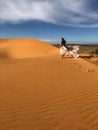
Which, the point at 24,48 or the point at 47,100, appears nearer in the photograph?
the point at 47,100

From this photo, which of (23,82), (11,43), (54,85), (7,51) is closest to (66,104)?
(54,85)

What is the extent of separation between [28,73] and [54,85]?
213 cm

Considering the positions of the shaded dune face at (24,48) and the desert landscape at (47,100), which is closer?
the desert landscape at (47,100)

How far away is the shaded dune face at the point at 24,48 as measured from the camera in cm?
2471

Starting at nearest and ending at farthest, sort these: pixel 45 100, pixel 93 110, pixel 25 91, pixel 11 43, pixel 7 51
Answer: pixel 93 110 → pixel 45 100 → pixel 25 91 → pixel 7 51 → pixel 11 43

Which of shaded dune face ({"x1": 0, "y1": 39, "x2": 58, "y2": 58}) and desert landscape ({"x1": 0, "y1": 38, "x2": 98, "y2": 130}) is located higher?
shaded dune face ({"x1": 0, "y1": 39, "x2": 58, "y2": 58})

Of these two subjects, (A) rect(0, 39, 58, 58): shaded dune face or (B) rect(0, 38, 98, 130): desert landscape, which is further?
(A) rect(0, 39, 58, 58): shaded dune face

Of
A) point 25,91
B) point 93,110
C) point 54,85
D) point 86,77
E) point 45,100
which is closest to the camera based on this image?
point 93,110

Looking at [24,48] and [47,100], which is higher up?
[24,48]

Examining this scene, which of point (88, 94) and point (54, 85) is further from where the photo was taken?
point (54, 85)

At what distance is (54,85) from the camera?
7996 mm

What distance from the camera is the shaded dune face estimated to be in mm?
24708

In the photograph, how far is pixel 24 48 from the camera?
26.5 meters

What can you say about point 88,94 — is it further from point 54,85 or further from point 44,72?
point 44,72
